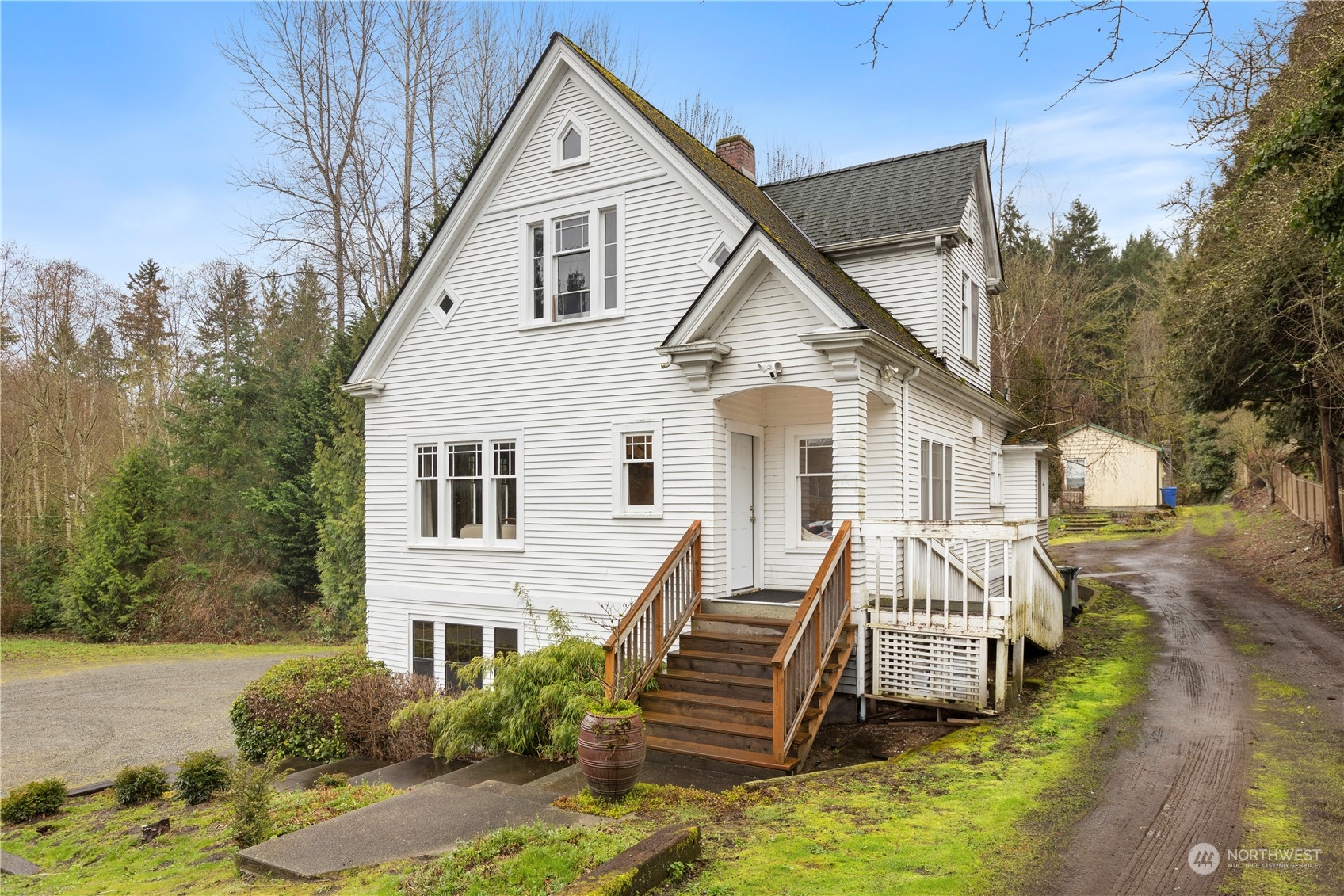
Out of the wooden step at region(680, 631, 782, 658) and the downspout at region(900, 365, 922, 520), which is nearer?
the wooden step at region(680, 631, 782, 658)

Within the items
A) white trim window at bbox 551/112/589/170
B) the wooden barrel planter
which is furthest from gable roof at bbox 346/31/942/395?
the wooden barrel planter

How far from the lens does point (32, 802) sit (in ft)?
32.6

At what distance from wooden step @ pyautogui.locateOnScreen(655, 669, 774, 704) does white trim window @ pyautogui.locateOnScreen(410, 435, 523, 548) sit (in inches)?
164

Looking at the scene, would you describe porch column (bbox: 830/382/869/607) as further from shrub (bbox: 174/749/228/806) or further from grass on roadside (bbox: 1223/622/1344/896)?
shrub (bbox: 174/749/228/806)

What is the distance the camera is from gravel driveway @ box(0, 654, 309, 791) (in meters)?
12.7

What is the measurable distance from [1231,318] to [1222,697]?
9.15m

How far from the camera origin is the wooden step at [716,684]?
8641mm

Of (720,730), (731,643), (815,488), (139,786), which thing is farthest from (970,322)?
(139,786)

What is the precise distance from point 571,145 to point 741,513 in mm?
6226

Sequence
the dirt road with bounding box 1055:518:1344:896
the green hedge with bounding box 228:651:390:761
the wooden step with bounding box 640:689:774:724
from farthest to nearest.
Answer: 1. the green hedge with bounding box 228:651:390:761
2. the wooden step with bounding box 640:689:774:724
3. the dirt road with bounding box 1055:518:1344:896

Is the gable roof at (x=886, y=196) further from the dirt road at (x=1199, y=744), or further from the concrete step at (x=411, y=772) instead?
the concrete step at (x=411, y=772)

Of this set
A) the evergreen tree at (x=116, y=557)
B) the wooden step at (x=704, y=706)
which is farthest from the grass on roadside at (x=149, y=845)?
the evergreen tree at (x=116, y=557)

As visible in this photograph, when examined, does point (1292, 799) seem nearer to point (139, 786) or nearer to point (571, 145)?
point (571, 145)

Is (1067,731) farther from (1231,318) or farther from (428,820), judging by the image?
(1231,318)
